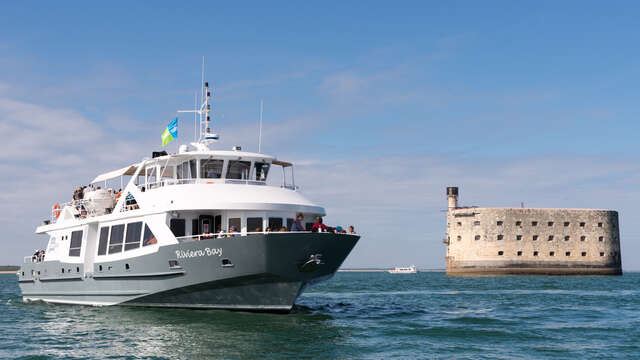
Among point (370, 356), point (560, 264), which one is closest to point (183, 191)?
point (370, 356)

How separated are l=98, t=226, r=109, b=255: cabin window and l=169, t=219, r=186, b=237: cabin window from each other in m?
4.23

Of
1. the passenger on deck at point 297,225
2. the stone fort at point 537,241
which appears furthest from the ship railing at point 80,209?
the stone fort at point 537,241

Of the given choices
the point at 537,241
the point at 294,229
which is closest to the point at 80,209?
the point at 294,229

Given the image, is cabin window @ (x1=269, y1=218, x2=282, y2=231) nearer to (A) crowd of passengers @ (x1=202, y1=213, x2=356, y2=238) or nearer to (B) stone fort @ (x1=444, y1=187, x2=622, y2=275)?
(A) crowd of passengers @ (x1=202, y1=213, x2=356, y2=238)

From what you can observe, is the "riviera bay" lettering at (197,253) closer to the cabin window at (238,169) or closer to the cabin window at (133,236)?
the cabin window at (133,236)

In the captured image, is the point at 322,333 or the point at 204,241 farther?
the point at 204,241

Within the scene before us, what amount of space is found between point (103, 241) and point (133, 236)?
249 cm

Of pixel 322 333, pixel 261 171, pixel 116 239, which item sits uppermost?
pixel 261 171

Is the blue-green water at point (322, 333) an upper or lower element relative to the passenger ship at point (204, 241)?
lower

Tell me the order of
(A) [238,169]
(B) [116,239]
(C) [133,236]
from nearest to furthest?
1. (C) [133,236]
2. (A) [238,169]
3. (B) [116,239]

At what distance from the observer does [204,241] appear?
68.6ft

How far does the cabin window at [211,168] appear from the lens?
23.8 meters

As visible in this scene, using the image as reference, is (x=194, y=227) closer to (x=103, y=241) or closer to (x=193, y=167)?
(x=193, y=167)

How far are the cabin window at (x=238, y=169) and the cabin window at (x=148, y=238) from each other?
3.52 meters
